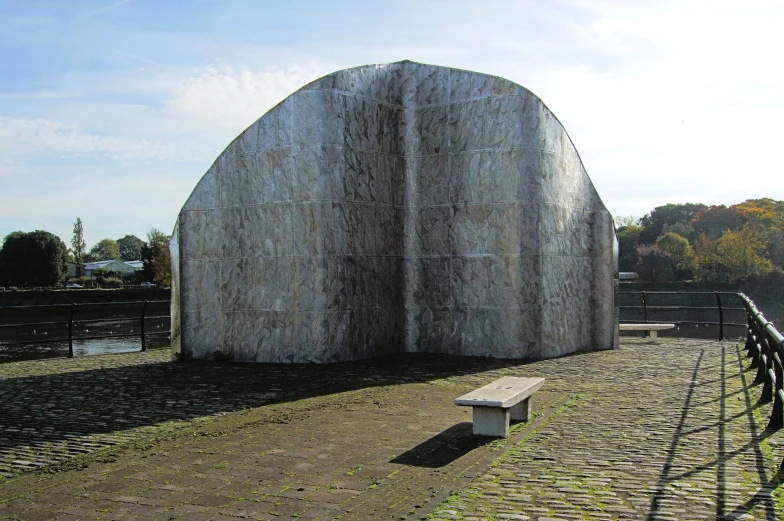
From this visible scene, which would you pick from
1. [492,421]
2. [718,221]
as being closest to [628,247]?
[718,221]

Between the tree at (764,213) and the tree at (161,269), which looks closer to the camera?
the tree at (764,213)

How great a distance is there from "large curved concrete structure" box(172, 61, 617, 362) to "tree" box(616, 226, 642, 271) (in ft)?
157

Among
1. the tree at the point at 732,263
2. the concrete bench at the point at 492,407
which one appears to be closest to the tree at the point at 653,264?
the tree at the point at 732,263

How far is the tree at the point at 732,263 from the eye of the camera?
48.2 meters

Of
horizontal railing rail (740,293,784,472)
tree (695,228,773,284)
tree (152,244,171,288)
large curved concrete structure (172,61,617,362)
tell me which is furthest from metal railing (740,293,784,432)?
tree (152,244,171,288)

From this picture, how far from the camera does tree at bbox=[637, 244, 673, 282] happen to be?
2161 inches

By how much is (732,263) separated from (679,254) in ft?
19.3

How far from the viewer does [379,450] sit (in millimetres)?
6582

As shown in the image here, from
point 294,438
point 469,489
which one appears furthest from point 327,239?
point 469,489

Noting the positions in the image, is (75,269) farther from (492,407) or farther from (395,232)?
(492,407)

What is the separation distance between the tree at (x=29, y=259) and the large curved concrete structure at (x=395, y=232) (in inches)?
2102

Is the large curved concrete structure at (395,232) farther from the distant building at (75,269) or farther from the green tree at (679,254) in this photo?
the distant building at (75,269)

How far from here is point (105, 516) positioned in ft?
16.0

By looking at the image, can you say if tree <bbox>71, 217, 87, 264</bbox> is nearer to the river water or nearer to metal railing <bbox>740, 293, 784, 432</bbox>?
the river water
